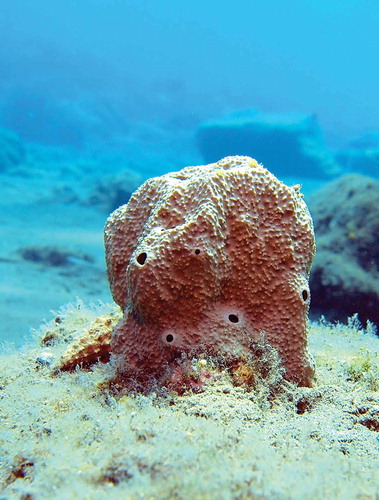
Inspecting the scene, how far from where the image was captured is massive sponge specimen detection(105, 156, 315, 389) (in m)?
2.62

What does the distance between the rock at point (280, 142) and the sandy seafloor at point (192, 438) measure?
1240 inches

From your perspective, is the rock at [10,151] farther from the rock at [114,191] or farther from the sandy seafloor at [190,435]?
the sandy seafloor at [190,435]

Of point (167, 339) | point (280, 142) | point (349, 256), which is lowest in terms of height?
point (167, 339)

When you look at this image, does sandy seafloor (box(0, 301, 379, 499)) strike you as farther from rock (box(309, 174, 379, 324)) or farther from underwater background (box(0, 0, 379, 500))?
rock (box(309, 174, 379, 324))

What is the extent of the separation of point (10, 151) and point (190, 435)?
101 ft

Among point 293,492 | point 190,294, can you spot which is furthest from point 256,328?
point 293,492

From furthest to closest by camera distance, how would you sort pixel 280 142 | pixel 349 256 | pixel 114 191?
pixel 280 142 < pixel 114 191 < pixel 349 256

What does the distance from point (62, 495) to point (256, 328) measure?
1.71 m

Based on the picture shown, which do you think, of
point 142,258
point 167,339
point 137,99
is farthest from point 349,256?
point 137,99

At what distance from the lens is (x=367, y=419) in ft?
7.89

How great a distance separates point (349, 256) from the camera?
785 centimetres

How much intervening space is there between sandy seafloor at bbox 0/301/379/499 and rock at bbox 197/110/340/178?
103 feet

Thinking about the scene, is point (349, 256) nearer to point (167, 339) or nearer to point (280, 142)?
point (167, 339)

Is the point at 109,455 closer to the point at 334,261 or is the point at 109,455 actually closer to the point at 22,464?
the point at 22,464
